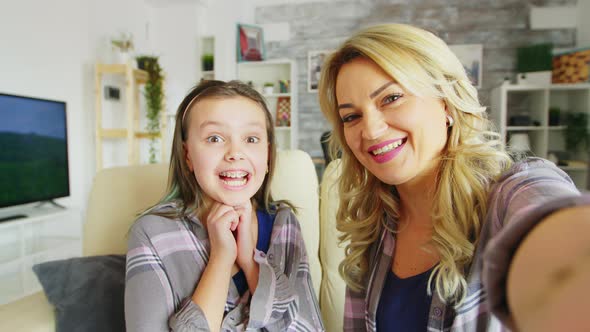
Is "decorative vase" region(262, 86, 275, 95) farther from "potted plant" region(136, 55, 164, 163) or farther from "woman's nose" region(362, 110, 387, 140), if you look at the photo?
"woman's nose" region(362, 110, 387, 140)

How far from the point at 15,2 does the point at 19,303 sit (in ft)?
8.35

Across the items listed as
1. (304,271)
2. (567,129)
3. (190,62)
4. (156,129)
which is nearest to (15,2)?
(156,129)

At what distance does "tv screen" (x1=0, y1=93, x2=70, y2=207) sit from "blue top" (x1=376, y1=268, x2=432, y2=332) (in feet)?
8.35

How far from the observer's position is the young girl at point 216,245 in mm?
777

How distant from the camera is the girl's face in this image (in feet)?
2.80

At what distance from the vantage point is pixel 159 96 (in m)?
3.66

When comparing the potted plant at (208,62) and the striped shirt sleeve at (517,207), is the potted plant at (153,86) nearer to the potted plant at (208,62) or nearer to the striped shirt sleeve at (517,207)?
the potted plant at (208,62)

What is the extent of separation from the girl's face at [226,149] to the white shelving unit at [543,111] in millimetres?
3316

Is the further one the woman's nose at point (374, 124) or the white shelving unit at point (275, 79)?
the white shelving unit at point (275, 79)

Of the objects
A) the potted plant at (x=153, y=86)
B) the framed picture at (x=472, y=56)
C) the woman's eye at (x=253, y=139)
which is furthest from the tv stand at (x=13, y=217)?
the framed picture at (x=472, y=56)

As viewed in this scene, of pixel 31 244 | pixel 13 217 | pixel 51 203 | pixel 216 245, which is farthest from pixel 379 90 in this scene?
pixel 51 203

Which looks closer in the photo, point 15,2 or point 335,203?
point 335,203

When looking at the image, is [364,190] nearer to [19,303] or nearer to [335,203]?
[335,203]

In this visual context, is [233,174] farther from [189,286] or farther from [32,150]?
[32,150]
